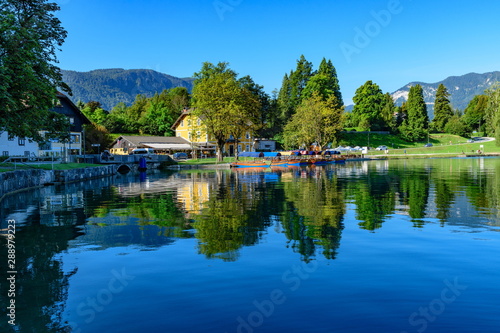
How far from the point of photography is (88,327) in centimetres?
730

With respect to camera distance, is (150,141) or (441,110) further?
(441,110)

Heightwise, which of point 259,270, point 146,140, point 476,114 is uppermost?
point 476,114

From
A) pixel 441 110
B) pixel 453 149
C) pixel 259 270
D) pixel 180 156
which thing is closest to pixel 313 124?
pixel 180 156

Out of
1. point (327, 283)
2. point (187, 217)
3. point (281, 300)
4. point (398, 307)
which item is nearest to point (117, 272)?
point (281, 300)

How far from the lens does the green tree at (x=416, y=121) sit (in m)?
126

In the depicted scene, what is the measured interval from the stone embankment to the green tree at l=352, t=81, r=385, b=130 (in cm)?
9420

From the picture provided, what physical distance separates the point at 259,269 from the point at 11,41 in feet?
82.1

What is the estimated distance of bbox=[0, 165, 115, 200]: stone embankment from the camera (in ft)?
96.8

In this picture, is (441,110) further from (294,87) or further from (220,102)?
(220,102)

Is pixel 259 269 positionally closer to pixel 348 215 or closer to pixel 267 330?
pixel 267 330

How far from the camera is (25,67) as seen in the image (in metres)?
27.1

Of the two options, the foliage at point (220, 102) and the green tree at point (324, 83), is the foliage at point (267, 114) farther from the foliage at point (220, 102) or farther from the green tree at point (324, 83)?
the foliage at point (220, 102)

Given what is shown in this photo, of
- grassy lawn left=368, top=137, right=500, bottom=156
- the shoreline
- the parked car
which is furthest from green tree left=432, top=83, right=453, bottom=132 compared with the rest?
the shoreline

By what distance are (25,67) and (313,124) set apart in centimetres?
7928
